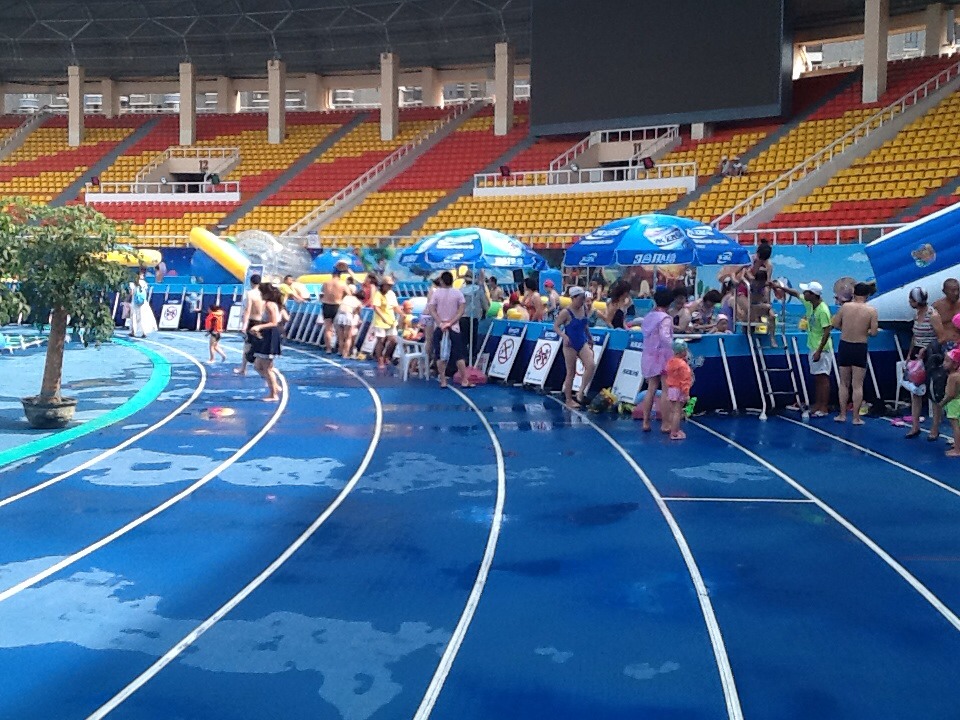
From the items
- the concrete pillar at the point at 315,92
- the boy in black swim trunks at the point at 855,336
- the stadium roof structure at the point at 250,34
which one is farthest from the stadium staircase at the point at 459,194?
the boy in black swim trunks at the point at 855,336

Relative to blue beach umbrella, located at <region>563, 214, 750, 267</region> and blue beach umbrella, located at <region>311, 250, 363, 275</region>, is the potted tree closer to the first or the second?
blue beach umbrella, located at <region>563, 214, 750, 267</region>

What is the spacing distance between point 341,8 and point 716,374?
99.6ft

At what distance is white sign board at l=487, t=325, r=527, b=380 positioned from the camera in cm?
1684

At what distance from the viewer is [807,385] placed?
14.3 meters

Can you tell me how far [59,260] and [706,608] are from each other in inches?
328

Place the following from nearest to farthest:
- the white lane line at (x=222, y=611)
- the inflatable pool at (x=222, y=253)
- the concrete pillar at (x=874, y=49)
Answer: the white lane line at (x=222, y=611) < the concrete pillar at (x=874, y=49) < the inflatable pool at (x=222, y=253)

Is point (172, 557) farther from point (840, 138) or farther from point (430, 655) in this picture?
point (840, 138)

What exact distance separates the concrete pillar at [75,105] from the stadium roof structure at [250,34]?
58cm

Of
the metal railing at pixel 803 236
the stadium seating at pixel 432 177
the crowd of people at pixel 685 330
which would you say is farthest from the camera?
the stadium seating at pixel 432 177

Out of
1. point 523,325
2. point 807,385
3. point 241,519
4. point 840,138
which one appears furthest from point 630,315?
point 241,519

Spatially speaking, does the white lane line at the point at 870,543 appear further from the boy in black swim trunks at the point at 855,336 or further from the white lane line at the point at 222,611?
the white lane line at the point at 222,611

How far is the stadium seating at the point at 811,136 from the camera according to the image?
2914cm

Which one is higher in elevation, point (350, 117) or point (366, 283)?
point (350, 117)

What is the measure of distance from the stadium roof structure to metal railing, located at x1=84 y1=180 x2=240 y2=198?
5.69 meters
